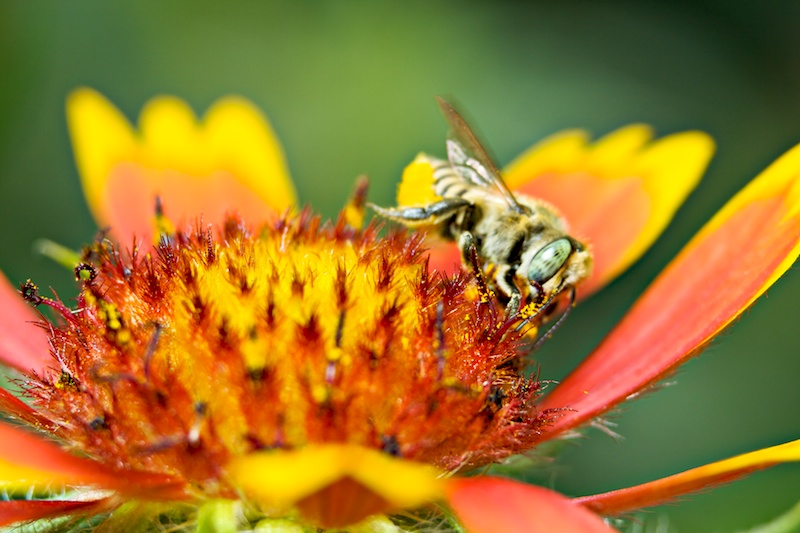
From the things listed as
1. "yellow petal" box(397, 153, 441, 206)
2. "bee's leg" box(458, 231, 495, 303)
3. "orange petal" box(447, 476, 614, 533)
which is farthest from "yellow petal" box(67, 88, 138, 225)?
"orange petal" box(447, 476, 614, 533)

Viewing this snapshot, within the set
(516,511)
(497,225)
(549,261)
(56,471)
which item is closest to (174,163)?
(497,225)

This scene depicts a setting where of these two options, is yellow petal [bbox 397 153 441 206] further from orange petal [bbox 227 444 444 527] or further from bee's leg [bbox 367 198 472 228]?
orange petal [bbox 227 444 444 527]

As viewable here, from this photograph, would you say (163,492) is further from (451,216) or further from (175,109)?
(175,109)

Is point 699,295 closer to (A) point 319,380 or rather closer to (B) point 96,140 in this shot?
(A) point 319,380

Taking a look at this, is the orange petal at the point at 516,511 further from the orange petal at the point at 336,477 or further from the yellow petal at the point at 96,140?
the yellow petal at the point at 96,140

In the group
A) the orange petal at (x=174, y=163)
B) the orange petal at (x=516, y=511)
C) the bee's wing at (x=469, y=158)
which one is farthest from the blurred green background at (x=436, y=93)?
the orange petal at (x=516, y=511)

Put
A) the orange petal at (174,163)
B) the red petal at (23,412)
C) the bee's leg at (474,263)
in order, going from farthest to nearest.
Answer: the orange petal at (174,163) < the bee's leg at (474,263) < the red petal at (23,412)
